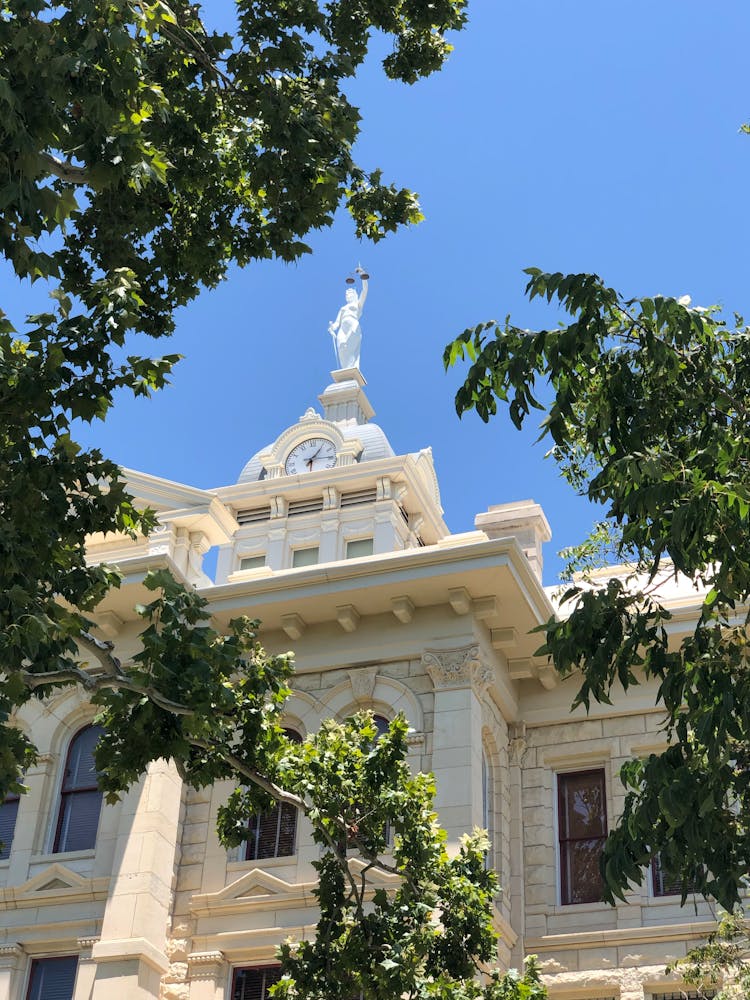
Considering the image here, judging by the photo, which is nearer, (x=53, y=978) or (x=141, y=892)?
(x=141, y=892)

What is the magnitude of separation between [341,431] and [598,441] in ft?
125

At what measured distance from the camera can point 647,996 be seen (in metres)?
19.2

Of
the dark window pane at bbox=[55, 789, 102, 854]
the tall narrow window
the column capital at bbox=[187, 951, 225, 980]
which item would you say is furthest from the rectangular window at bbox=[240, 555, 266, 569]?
the column capital at bbox=[187, 951, 225, 980]

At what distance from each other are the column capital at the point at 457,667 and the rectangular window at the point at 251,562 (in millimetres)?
27371

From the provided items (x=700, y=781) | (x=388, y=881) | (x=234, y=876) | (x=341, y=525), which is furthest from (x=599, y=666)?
(x=341, y=525)

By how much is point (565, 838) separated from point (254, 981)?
5.15 metres

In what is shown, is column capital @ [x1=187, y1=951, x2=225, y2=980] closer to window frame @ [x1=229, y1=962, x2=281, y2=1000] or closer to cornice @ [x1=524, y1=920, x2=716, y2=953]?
window frame @ [x1=229, y1=962, x2=281, y2=1000]

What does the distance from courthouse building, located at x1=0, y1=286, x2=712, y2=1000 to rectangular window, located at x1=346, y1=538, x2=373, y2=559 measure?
23345 mm

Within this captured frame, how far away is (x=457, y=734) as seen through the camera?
19781 millimetres

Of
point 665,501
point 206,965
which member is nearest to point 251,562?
point 206,965

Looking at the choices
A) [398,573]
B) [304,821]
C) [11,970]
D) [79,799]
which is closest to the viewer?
[11,970]

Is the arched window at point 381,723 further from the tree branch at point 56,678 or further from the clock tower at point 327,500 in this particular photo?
the clock tower at point 327,500

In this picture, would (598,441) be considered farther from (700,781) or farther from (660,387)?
(700,781)

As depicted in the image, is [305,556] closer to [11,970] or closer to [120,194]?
[11,970]
